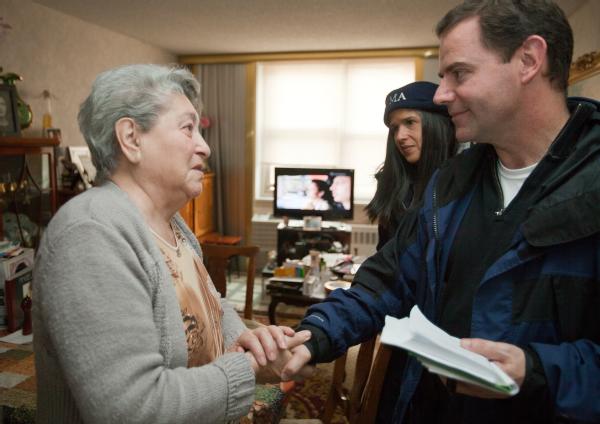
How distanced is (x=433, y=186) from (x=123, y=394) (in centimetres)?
94

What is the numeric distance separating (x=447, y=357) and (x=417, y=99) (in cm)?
151

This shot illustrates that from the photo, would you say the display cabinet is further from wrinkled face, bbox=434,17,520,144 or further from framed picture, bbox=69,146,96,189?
wrinkled face, bbox=434,17,520,144

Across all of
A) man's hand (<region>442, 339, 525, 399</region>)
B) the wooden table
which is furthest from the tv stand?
man's hand (<region>442, 339, 525, 399</region>)

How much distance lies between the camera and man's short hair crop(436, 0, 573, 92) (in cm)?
103

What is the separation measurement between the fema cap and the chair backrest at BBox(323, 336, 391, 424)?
1069 millimetres

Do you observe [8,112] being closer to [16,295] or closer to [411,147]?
[16,295]

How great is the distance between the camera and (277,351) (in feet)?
3.87

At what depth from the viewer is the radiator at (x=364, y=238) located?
18.4 ft

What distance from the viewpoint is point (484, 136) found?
3.63 ft

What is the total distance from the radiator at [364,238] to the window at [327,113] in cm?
38

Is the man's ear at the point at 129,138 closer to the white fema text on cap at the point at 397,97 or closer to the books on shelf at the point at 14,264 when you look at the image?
the white fema text on cap at the point at 397,97

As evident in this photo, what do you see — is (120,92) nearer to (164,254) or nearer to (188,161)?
(188,161)

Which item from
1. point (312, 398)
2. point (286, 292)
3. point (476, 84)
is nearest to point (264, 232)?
point (286, 292)

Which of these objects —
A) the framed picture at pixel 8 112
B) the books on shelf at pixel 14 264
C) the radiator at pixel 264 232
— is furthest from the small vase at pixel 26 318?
the radiator at pixel 264 232
